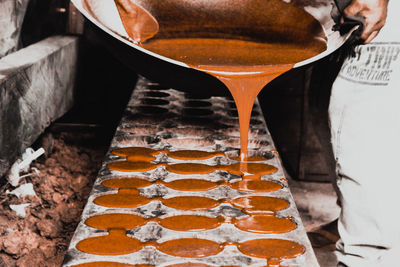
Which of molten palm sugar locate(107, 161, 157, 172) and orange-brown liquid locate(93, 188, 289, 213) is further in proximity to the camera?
molten palm sugar locate(107, 161, 157, 172)

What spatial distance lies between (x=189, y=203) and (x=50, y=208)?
1.03 meters

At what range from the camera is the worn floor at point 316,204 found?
114 inches

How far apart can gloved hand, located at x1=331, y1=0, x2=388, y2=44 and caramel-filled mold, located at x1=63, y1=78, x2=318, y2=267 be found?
0.55m

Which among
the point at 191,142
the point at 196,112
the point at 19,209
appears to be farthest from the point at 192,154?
the point at 19,209

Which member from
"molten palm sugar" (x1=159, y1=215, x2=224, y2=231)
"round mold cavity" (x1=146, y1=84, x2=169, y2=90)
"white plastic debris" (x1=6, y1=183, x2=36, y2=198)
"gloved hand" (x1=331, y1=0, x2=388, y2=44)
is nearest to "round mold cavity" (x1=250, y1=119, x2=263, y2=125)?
"gloved hand" (x1=331, y1=0, x2=388, y2=44)

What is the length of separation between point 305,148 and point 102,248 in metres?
2.50

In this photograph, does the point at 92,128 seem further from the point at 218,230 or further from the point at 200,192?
the point at 218,230

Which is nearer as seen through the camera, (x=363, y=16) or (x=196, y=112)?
(x=363, y=16)

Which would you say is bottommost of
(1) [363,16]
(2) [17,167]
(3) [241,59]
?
(2) [17,167]

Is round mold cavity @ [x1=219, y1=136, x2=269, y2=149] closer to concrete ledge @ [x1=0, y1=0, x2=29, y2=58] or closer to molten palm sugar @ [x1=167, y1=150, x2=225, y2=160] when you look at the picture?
molten palm sugar @ [x1=167, y1=150, x2=225, y2=160]

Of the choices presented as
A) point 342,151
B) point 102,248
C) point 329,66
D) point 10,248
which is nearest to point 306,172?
point 329,66

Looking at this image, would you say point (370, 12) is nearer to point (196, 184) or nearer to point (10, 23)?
point (196, 184)

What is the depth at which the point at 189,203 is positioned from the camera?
1495 mm

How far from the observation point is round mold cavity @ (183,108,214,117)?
241cm
